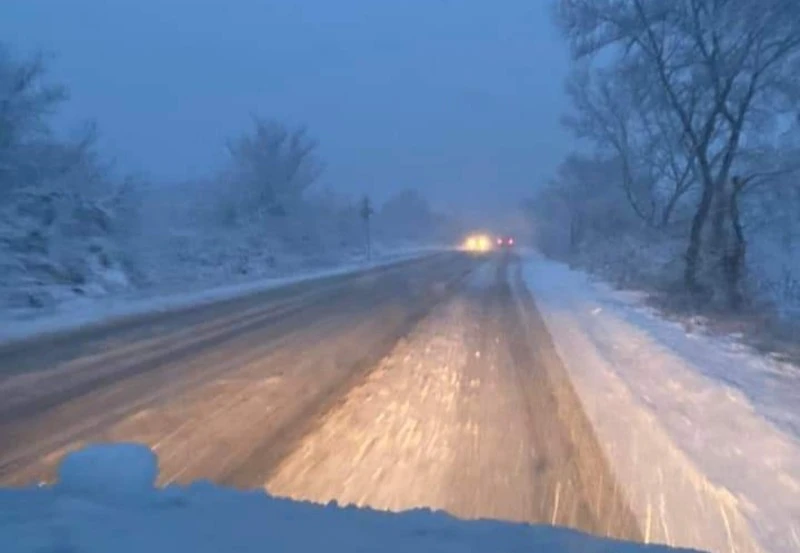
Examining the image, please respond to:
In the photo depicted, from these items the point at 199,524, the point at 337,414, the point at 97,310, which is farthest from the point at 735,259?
the point at 199,524

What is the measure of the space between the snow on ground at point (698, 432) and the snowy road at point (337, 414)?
13.0 inches

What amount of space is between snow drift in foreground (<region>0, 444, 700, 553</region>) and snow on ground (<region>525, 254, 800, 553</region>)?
1.56 metres

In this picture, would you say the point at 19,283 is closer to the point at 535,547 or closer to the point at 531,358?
the point at 531,358

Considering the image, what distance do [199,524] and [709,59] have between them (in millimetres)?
19794

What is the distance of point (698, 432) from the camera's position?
346 inches

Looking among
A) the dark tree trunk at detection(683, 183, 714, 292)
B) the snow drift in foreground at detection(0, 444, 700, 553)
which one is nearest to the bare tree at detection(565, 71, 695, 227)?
the dark tree trunk at detection(683, 183, 714, 292)

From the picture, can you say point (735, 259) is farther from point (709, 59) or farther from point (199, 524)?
point (199, 524)

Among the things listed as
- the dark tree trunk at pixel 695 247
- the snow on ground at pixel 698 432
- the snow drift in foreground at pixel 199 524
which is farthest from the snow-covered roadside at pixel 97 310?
the dark tree trunk at pixel 695 247

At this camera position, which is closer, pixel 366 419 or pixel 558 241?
pixel 366 419

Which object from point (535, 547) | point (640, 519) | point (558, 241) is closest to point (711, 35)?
point (640, 519)

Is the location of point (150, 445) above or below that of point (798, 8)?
below

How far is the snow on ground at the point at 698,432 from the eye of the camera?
20.3 feet

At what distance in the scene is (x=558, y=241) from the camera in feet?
324

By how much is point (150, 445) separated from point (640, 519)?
4.20 metres
